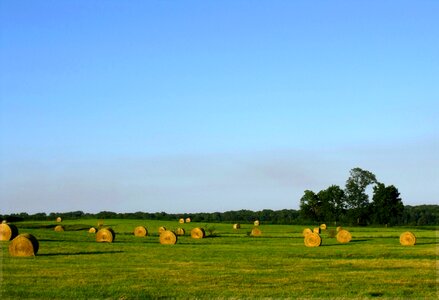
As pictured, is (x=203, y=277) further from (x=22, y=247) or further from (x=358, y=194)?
(x=358, y=194)

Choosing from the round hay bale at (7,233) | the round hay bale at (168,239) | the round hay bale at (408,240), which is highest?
the round hay bale at (7,233)

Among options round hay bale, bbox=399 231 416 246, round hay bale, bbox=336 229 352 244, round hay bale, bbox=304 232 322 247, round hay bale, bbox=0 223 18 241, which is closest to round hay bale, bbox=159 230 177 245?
round hay bale, bbox=304 232 322 247

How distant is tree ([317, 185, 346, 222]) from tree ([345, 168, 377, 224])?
2.47 meters

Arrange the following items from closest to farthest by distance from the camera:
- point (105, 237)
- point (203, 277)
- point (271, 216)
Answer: point (203, 277) → point (105, 237) → point (271, 216)

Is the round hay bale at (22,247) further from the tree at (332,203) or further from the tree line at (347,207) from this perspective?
the tree at (332,203)

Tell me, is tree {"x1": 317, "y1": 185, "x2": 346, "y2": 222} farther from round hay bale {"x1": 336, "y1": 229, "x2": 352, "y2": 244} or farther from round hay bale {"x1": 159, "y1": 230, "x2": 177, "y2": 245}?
round hay bale {"x1": 159, "y1": 230, "x2": 177, "y2": 245}

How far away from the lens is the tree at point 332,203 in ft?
407

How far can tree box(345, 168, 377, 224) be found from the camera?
407ft

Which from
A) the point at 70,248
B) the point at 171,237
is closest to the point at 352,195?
the point at 171,237

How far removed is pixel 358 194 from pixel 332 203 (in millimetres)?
8649

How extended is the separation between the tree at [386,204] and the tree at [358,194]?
3.34 metres

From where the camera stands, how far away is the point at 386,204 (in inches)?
4732

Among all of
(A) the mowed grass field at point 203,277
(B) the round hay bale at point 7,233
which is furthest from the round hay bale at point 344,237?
(B) the round hay bale at point 7,233

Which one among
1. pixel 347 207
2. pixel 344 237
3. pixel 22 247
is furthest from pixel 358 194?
pixel 22 247
